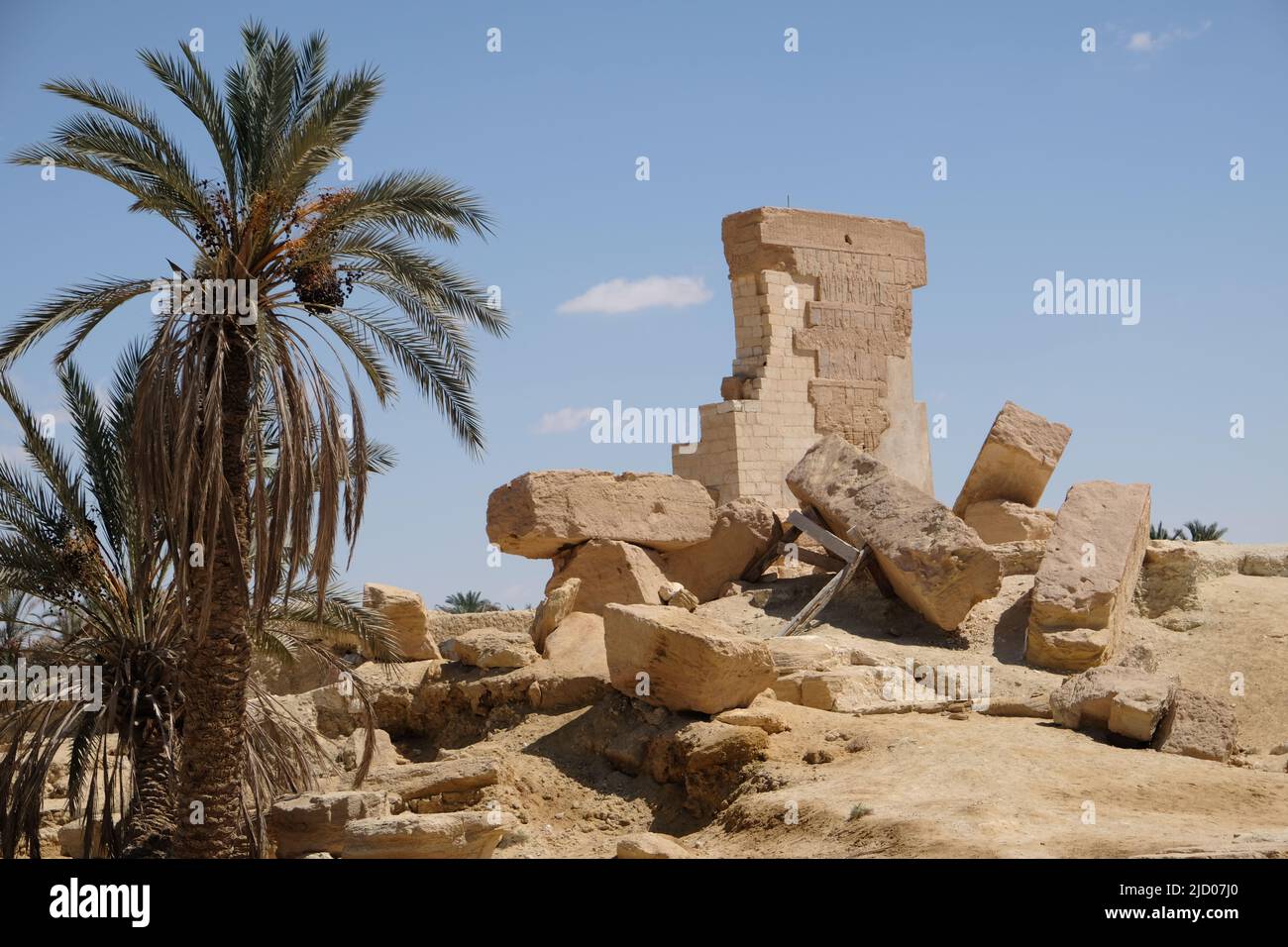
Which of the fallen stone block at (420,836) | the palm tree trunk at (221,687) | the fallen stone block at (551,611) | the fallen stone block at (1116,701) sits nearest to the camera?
the fallen stone block at (420,836)

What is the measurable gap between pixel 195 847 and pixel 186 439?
2.66 m

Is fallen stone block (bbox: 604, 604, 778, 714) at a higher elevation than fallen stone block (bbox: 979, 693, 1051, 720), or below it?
higher

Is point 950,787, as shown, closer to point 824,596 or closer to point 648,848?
point 648,848

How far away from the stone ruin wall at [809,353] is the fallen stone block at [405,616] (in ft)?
17.4

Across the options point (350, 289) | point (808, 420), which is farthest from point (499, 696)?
point (808, 420)

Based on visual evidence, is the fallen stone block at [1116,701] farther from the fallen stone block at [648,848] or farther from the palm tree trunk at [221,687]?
the palm tree trunk at [221,687]

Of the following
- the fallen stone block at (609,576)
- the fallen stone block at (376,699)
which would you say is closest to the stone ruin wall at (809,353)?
the fallen stone block at (609,576)

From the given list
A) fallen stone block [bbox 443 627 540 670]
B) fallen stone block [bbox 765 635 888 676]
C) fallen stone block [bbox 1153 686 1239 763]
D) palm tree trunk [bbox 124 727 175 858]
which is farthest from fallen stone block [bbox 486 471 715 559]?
fallen stone block [bbox 1153 686 1239 763]

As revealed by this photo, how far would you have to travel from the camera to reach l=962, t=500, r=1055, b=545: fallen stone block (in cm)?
1622

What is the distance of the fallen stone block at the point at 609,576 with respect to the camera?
13094 mm

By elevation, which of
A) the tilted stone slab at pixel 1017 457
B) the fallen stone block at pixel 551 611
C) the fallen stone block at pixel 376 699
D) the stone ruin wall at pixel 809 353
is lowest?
the fallen stone block at pixel 376 699

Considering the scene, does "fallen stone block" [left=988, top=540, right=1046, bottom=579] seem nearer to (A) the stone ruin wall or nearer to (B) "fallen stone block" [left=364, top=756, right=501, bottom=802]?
(A) the stone ruin wall

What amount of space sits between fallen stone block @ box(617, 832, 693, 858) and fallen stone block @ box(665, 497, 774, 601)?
6295 mm
